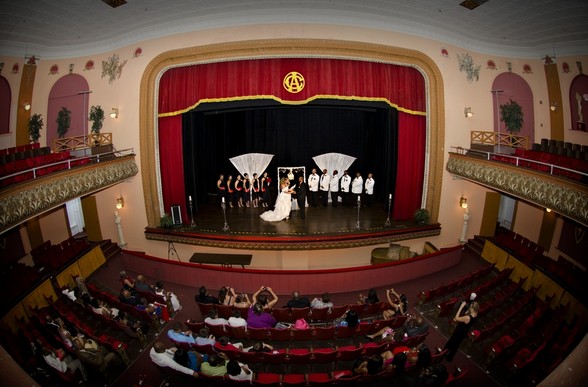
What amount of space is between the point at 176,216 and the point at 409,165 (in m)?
9.91

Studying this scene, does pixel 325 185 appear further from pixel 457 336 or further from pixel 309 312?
pixel 457 336

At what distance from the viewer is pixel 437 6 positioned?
31.7 feet

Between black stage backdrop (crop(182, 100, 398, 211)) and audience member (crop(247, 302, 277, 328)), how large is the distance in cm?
924

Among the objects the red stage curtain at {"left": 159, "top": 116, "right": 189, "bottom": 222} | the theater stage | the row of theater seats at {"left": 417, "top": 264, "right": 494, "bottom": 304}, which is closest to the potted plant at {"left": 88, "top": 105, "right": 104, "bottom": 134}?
the red stage curtain at {"left": 159, "top": 116, "right": 189, "bottom": 222}

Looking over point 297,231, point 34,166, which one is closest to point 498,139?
point 297,231

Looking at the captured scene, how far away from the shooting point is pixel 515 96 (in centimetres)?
1201

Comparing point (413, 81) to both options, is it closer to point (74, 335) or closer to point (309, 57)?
point (309, 57)

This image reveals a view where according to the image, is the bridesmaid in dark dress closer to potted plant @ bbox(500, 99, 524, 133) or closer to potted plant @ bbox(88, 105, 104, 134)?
potted plant @ bbox(500, 99, 524, 133)

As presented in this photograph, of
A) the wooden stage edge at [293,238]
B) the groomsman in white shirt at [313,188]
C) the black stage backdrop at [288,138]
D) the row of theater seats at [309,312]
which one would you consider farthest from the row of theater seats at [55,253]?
the groomsman in white shirt at [313,188]

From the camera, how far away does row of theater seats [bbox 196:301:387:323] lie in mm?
7453

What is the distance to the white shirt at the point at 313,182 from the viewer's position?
1402 cm

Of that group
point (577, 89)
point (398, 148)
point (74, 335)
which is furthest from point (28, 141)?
point (577, 89)

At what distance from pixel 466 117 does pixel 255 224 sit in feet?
30.8

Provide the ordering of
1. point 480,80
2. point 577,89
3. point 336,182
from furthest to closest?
point 336,182 → point 480,80 → point 577,89
